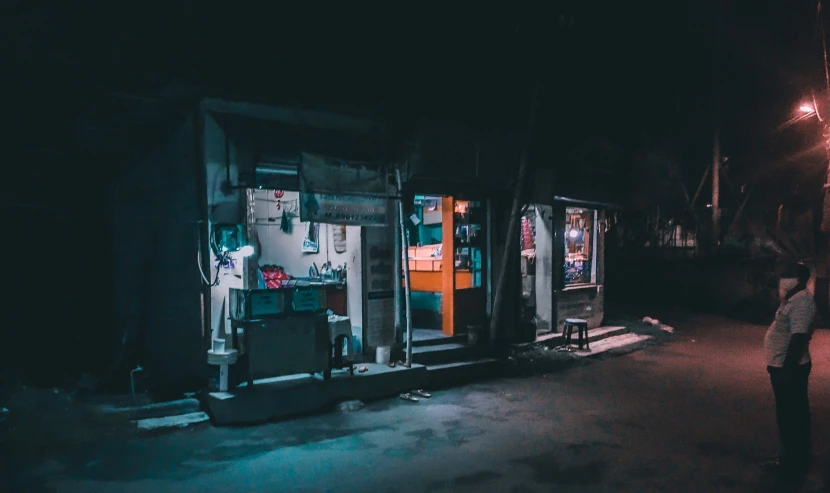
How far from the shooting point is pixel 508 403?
29.3 ft

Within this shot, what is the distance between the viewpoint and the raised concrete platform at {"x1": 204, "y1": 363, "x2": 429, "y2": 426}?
7.67 metres

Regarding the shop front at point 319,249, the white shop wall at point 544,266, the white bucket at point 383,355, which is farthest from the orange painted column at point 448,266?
the white shop wall at point 544,266

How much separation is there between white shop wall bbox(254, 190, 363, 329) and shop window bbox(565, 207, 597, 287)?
763 centimetres

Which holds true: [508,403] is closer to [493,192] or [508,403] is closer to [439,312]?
[439,312]

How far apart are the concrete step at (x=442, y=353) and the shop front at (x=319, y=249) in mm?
784

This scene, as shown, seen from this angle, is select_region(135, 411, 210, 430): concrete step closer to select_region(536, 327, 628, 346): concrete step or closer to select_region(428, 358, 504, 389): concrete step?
select_region(428, 358, 504, 389): concrete step

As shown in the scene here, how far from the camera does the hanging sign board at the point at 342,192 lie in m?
8.96

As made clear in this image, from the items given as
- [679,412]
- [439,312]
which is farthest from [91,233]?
[679,412]

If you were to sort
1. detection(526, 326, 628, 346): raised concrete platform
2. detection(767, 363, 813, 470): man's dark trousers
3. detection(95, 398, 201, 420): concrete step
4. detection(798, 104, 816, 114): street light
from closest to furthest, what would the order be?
1. detection(767, 363, 813, 470): man's dark trousers
2. detection(95, 398, 201, 420): concrete step
3. detection(526, 326, 628, 346): raised concrete platform
4. detection(798, 104, 816, 114): street light

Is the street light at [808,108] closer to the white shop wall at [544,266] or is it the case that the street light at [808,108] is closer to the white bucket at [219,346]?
the white shop wall at [544,266]

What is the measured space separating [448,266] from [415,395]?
3630 millimetres

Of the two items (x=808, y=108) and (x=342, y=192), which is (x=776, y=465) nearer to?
(x=342, y=192)

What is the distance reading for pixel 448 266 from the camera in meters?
12.1

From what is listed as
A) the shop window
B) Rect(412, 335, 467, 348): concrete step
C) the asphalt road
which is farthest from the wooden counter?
the shop window
